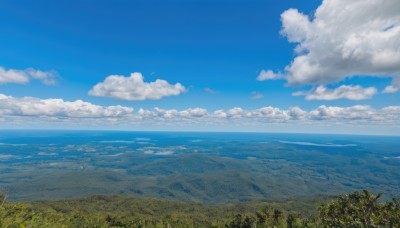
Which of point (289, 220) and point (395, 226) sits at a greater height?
point (395, 226)

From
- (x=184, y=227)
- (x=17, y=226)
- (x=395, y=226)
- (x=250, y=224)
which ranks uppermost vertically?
(x=395, y=226)

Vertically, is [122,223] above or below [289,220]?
below

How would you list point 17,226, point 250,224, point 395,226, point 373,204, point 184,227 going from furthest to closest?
point 184,227, point 250,224, point 373,204, point 17,226, point 395,226

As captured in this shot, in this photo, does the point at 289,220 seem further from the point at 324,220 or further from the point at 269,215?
the point at 324,220

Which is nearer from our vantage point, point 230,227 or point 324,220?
point 324,220

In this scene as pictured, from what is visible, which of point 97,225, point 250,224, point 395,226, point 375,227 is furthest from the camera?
point 97,225

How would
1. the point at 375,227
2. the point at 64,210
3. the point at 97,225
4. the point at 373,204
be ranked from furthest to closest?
1. the point at 64,210
2. the point at 97,225
3. the point at 373,204
4. the point at 375,227

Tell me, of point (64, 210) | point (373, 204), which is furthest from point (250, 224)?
point (64, 210)

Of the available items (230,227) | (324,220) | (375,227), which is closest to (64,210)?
(230,227)

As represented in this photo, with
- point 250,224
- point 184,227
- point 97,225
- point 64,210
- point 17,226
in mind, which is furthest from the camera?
point 64,210
